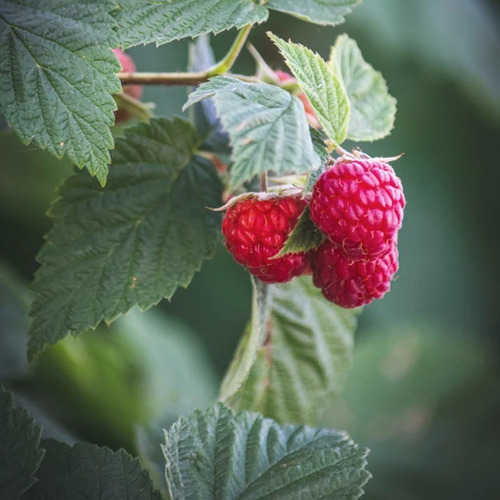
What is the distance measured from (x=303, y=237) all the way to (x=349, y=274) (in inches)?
3.3

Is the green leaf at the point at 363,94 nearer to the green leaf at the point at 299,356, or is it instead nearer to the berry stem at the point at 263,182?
the berry stem at the point at 263,182

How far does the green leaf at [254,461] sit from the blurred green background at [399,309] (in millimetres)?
303

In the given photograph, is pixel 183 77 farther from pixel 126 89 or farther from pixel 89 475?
pixel 89 475

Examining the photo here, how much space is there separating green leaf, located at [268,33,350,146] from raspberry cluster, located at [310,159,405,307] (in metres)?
0.04

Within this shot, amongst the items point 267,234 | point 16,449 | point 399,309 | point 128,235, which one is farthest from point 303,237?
point 399,309

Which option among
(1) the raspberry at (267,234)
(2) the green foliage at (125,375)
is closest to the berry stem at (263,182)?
(1) the raspberry at (267,234)

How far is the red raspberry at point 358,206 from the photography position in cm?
78

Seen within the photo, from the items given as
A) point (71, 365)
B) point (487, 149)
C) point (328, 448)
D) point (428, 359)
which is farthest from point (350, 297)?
point (487, 149)

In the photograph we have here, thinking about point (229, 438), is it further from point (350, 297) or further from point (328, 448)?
point (350, 297)

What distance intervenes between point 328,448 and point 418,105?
1983mm

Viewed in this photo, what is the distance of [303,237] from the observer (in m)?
0.83

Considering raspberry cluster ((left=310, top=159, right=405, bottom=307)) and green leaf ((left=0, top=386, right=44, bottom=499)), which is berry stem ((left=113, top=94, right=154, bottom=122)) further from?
green leaf ((left=0, top=386, right=44, bottom=499))

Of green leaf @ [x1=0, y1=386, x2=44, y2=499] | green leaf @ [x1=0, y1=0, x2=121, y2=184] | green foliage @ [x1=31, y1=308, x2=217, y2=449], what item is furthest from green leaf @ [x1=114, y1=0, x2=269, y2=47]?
green foliage @ [x1=31, y1=308, x2=217, y2=449]

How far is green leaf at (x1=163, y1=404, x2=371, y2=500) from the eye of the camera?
2.75 feet
